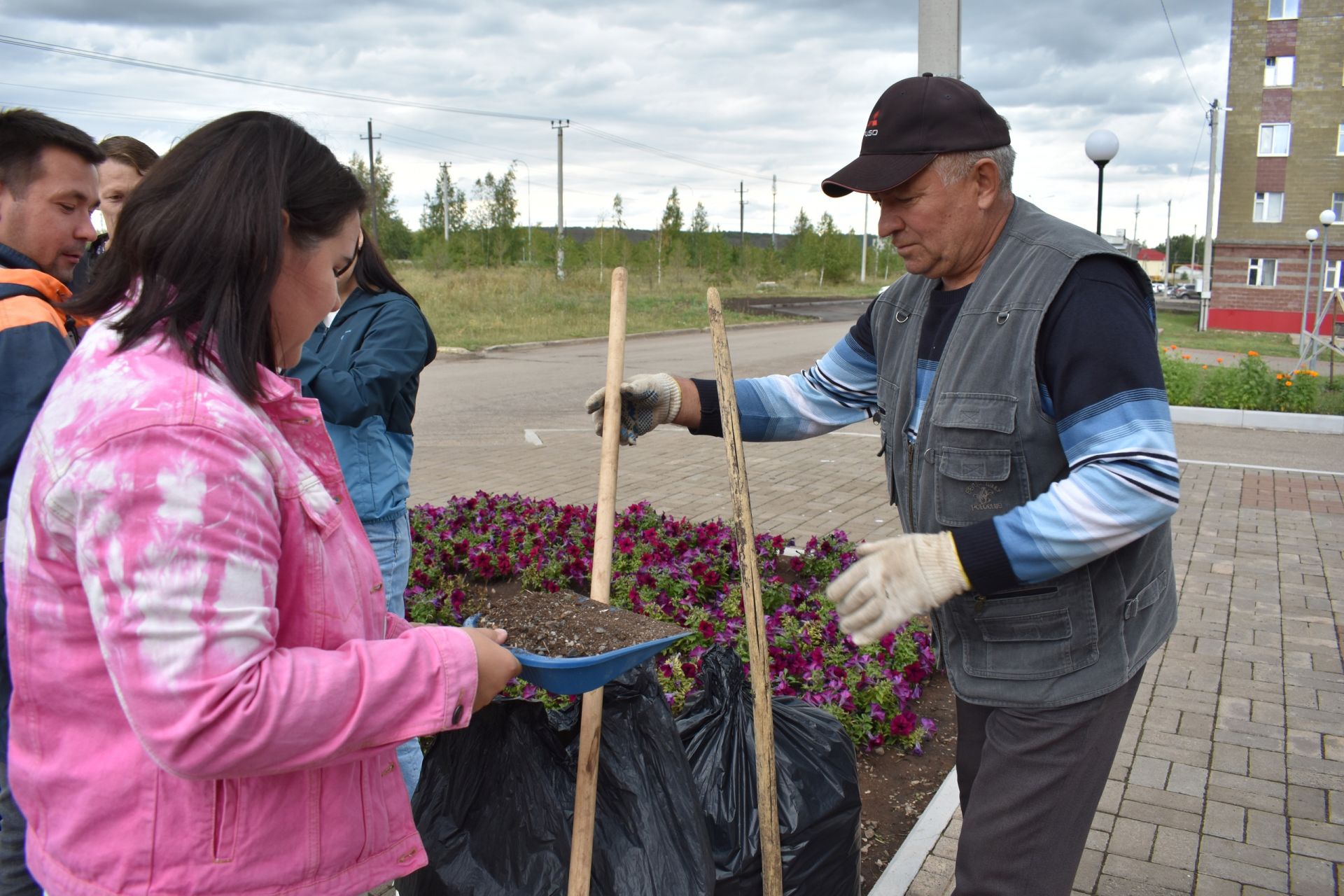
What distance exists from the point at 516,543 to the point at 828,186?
354cm

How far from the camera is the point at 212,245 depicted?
50.4 inches

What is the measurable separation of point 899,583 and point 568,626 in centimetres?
64

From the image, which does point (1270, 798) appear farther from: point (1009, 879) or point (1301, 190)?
point (1301, 190)

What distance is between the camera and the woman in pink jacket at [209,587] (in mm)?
1169

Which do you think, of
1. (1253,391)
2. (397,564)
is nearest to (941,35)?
(397,564)

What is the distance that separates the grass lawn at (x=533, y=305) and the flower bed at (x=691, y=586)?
12.6 metres

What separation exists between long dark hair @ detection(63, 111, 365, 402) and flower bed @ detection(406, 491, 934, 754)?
2170mm

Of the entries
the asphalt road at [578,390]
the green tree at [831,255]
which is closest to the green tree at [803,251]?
the green tree at [831,255]

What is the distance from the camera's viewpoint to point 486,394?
13477 mm

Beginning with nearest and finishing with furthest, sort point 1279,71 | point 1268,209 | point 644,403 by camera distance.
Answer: point 644,403 → point 1279,71 → point 1268,209

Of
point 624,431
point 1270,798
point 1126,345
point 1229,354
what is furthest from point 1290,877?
point 1229,354

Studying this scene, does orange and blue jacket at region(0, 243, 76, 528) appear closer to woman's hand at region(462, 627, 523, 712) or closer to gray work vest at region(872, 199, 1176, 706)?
woman's hand at region(462, 627, 523, 712)

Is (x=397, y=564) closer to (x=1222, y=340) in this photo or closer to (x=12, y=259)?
(x=12, y=259)

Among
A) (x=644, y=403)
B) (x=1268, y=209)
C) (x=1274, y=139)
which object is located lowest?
(x=644, y=403)
